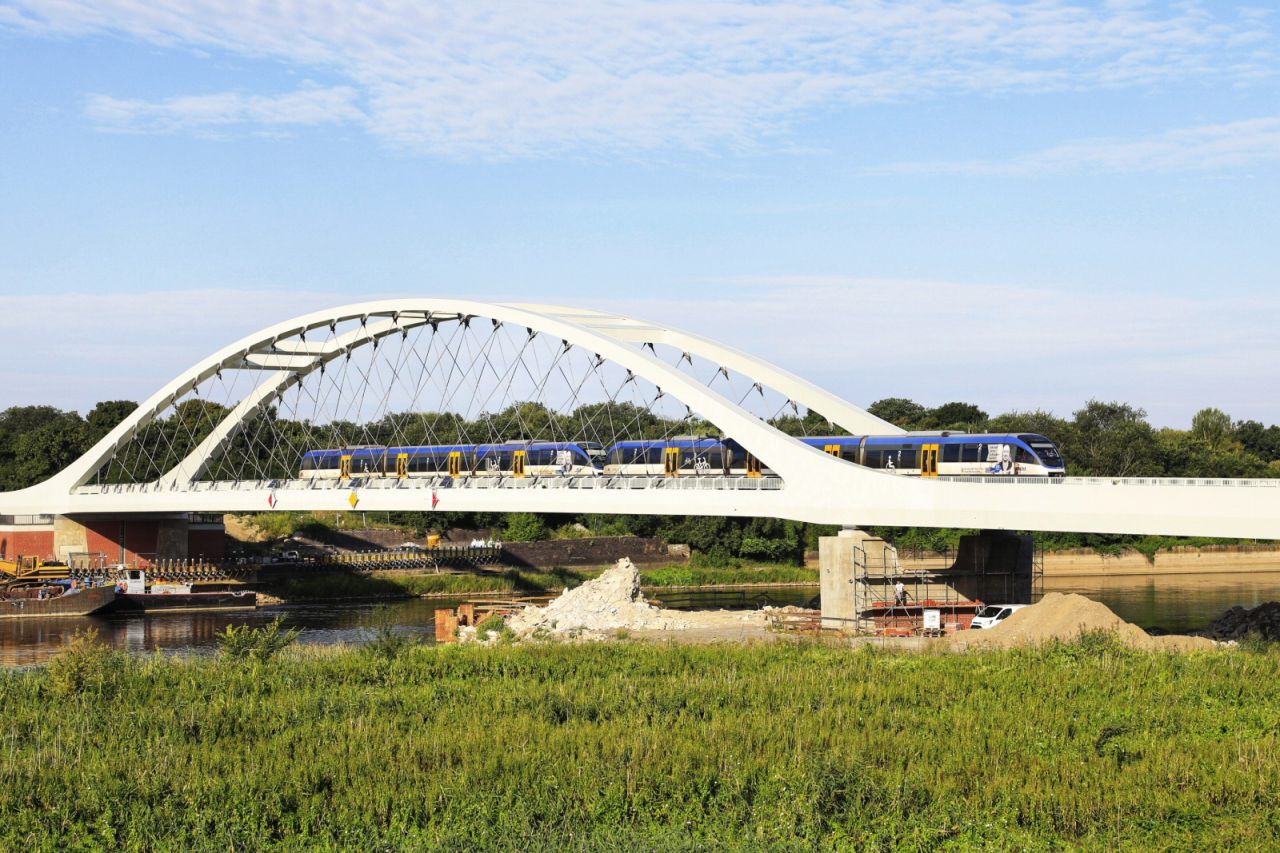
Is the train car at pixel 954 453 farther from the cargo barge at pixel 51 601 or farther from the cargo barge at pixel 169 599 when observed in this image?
the cargo barge at pixel 51 601

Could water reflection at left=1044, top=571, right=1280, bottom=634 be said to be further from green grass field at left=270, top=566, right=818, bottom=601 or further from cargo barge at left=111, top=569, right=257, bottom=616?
cargo barge at left=111, top=569, right=257, bottom=616

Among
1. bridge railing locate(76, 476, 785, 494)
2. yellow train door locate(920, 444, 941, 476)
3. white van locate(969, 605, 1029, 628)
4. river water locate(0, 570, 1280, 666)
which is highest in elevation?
yellow train door locate(920, 444, 941, 476)

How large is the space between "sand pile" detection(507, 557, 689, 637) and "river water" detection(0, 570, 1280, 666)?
184 inches

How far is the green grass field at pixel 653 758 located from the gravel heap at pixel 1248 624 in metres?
10.8

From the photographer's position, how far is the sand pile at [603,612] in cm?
4484

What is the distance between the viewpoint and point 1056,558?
8019 centimetres

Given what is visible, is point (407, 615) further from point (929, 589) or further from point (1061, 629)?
point (1061, 629)

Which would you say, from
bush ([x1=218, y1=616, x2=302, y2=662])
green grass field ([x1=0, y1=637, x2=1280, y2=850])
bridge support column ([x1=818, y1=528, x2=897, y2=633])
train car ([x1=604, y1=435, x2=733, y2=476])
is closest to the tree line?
train car ([x1=604, y1=435, x2=733, y2=476])

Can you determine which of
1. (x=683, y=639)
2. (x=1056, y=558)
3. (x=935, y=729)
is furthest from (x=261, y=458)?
(x=935, y=729)

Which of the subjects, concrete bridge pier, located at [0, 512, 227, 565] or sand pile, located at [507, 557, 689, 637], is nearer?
sand pile, located at [507, 557, 689, 637]

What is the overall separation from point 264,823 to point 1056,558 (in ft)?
225

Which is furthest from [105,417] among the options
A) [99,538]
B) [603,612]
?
[603,612]

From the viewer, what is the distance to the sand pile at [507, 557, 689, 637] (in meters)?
44.8

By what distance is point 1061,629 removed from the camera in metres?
35.7
